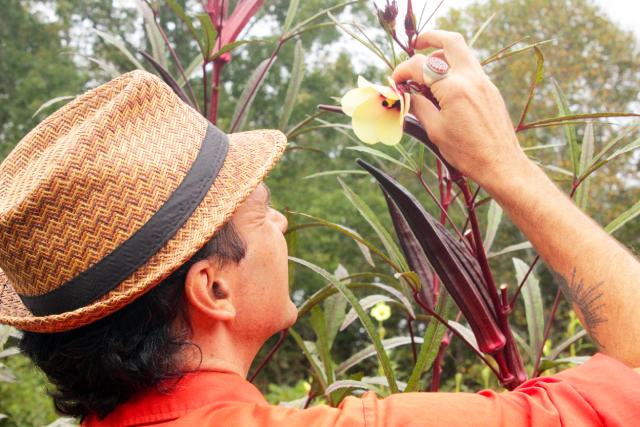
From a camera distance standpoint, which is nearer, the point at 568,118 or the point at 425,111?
the point at 425,111

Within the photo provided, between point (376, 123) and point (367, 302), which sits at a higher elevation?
point (376, 123)

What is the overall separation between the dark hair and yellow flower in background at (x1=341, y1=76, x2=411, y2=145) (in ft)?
0.71

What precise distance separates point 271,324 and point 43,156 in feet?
1.13

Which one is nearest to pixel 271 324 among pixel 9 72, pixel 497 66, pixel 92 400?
pixel 92 400

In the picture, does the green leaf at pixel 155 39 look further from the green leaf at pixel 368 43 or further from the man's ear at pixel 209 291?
the man's ear at pixel 209 291

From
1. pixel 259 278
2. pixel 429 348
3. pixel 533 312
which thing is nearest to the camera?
pixel 259 278

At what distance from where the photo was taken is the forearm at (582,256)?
2.75ft

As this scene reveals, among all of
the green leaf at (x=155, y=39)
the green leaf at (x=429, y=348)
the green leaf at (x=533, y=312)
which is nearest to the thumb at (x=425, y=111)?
the green leaf at (x=429, y=348)

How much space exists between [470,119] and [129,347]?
0.46 m

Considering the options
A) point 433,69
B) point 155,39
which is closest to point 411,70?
point 433,69

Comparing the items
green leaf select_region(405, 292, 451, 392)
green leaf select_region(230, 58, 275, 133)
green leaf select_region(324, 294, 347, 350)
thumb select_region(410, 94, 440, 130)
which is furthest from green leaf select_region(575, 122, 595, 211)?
green leaf select_region(230, 58, 275, 133)

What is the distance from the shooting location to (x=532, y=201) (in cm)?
88

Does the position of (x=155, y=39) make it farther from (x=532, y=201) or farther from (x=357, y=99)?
(x=532, y=201)

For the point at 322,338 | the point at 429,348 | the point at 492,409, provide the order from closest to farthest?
1. the point at 492,409
2. the point at 429,348
3. the point at 322,338
